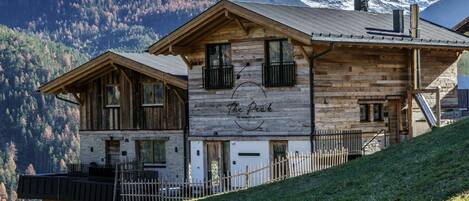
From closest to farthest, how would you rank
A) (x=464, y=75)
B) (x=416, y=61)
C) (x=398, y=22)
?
(x=416, y=61) → (x=398, y=22) → (x=464, y=75)

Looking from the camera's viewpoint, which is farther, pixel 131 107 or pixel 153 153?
pixel 131 107

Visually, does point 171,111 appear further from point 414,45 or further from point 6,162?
point 6,162

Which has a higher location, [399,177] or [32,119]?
[32,119]

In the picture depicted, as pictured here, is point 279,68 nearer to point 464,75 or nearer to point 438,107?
point 438,107

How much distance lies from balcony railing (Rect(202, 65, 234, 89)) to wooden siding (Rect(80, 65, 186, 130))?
2.93 meters

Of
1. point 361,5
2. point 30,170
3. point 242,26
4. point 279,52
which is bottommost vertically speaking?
point 30,170

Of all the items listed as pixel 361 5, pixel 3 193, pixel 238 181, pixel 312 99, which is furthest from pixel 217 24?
pixel 3 193

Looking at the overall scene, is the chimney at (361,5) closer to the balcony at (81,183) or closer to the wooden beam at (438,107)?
the wooden beam at (438,107)

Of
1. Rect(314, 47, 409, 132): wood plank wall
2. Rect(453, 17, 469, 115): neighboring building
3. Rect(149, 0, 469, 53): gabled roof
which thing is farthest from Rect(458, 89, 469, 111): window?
Rect(314, 47, 409, 132): wood plank wall

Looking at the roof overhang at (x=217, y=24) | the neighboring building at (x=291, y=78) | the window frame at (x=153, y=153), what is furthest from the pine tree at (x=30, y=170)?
the roof overhang at (x=217, y=24)

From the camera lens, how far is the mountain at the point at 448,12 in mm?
79438

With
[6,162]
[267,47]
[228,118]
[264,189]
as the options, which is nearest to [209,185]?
[228,118]

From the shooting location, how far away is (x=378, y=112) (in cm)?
3500

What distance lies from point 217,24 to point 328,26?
3.78 meters
